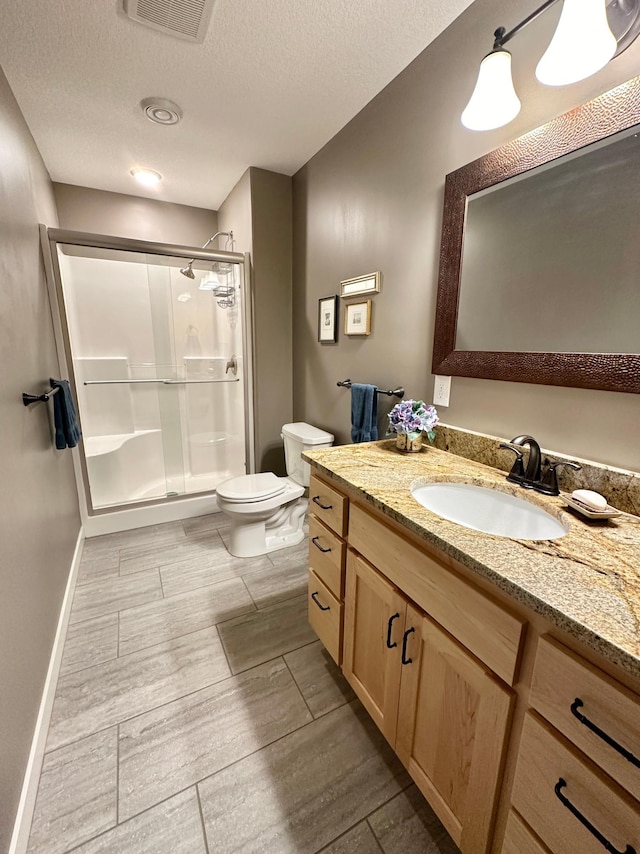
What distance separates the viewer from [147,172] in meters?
2.37

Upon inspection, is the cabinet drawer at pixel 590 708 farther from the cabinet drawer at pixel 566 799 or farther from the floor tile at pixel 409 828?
the floor tile at pixel 409 828

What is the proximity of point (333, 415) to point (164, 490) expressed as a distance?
5.06 ft

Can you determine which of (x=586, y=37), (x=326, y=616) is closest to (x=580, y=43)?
(x=586, y=37)

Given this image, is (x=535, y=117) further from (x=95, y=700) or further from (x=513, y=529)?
(x=95, y=700)

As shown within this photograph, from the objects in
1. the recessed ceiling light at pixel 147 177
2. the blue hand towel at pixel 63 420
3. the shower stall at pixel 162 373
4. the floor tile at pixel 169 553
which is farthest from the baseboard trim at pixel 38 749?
the recessed ceiling light at pixel 147 177

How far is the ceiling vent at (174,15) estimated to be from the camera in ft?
3.92

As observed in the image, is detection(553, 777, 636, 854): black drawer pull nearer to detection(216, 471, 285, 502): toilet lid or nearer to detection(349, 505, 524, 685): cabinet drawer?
detection(349, 505, 524, 685): cabinet drawer

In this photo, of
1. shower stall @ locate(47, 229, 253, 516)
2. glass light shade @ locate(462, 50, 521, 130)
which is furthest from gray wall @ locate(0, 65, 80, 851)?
glass light shade @ locate(462, 50, 521, 130)

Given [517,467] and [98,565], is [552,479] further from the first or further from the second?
[98,565]

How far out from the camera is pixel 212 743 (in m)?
1.14

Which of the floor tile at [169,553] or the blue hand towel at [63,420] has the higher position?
the blue hand towel at [63,420]

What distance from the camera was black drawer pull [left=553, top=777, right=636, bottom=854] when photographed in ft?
1.62

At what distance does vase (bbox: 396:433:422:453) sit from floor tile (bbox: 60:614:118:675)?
4.82ft

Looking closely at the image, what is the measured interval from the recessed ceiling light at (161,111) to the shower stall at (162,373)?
82 centimetres
